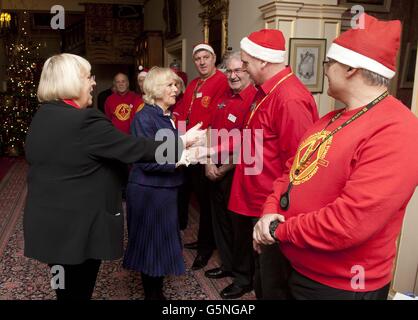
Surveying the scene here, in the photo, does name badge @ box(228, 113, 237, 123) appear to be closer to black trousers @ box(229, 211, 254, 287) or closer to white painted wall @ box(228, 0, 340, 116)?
black trousers @ box(229, 211, 254, 287)

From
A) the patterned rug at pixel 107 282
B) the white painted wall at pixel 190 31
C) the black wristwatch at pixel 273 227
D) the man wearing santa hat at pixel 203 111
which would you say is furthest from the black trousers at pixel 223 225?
the white painted wall at pixel 190 31

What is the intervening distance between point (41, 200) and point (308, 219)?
109 cm

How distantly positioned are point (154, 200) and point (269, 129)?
81 centimetres

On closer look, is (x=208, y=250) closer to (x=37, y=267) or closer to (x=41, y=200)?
(x=37, y=267)

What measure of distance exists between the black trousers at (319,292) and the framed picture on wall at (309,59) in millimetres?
2392

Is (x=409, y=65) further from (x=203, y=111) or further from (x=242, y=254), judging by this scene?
(x=242, y=254)

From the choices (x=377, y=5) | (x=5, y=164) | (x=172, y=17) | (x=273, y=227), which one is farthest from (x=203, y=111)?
(x=5, y=164)

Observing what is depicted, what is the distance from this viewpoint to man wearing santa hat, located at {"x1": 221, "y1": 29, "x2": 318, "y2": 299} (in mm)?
2025

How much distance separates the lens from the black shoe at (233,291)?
2787 mm

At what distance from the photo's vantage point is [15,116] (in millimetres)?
8266

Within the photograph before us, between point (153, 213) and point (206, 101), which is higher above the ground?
point (206, 101)

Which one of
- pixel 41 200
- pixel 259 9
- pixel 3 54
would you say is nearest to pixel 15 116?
pixel 3 54

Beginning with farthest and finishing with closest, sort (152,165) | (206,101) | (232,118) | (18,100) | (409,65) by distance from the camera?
(18,100), (409,65), (206,101), (232,118), (152,165)

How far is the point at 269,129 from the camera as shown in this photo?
2.20 meters
